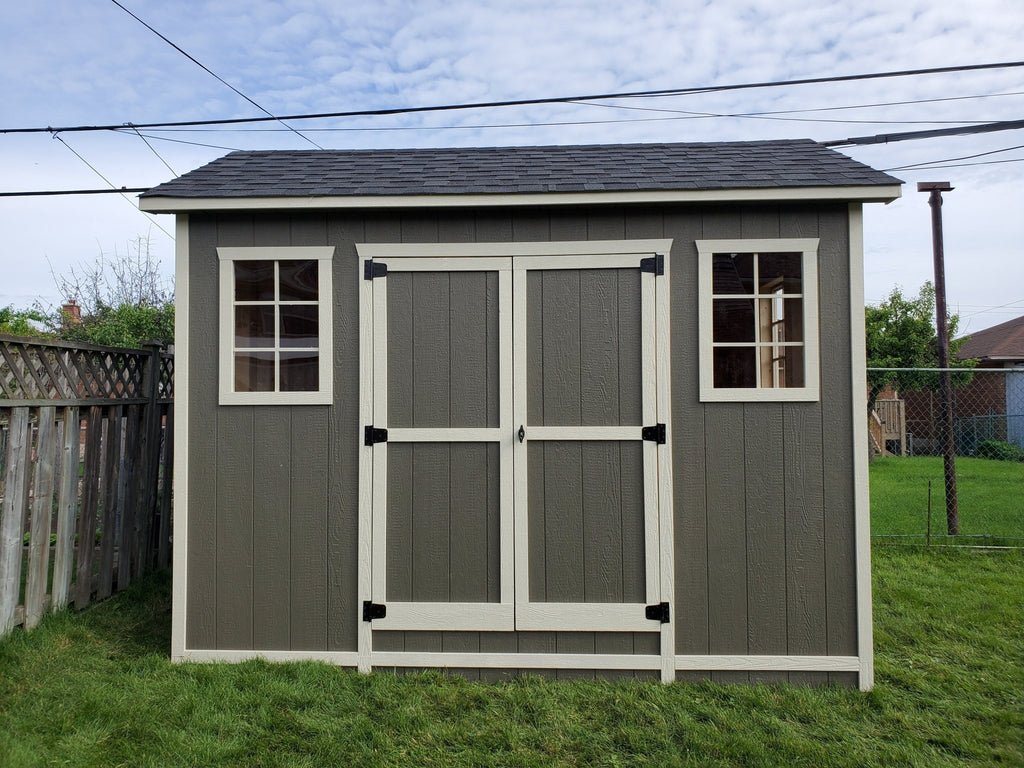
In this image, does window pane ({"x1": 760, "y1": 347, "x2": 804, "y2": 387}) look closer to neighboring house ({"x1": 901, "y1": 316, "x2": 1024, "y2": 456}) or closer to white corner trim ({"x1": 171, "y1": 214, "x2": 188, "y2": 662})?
white corner trim ({"x1": 171, "y1": 214, "x2": 188, "y2": 662})

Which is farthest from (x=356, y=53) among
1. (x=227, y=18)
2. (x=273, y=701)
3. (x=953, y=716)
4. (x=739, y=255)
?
(x=953, y=716)

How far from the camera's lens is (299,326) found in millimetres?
3174

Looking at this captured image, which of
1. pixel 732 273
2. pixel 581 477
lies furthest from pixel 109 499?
pixel 732 273

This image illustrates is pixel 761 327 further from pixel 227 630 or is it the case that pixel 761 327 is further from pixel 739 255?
pixel 227 630

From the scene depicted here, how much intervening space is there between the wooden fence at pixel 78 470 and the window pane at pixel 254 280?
122 centimetres

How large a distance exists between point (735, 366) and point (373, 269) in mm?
1972

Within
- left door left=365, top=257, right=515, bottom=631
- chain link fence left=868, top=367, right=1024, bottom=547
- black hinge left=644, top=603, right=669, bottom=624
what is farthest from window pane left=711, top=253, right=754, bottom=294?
chain link fence left=868, top=367, right=1024, bottom=547

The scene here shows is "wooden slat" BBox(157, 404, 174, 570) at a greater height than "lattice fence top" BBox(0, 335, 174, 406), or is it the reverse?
"lattice fence top" BBox(0, 335, 174, 406)

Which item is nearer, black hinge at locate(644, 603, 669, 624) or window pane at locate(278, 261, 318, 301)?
black hinge at locate(644, 603, 669, 624)

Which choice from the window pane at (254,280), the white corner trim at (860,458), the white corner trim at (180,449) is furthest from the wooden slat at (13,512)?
the white corner trim at (860,458)

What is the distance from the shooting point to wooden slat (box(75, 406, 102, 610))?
363 cm

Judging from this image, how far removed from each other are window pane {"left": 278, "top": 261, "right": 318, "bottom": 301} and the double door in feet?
0.98

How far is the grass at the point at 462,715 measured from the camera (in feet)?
7.53

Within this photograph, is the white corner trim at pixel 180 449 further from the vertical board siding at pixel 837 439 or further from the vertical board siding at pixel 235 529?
the vertical board siding at pixel 837 439
